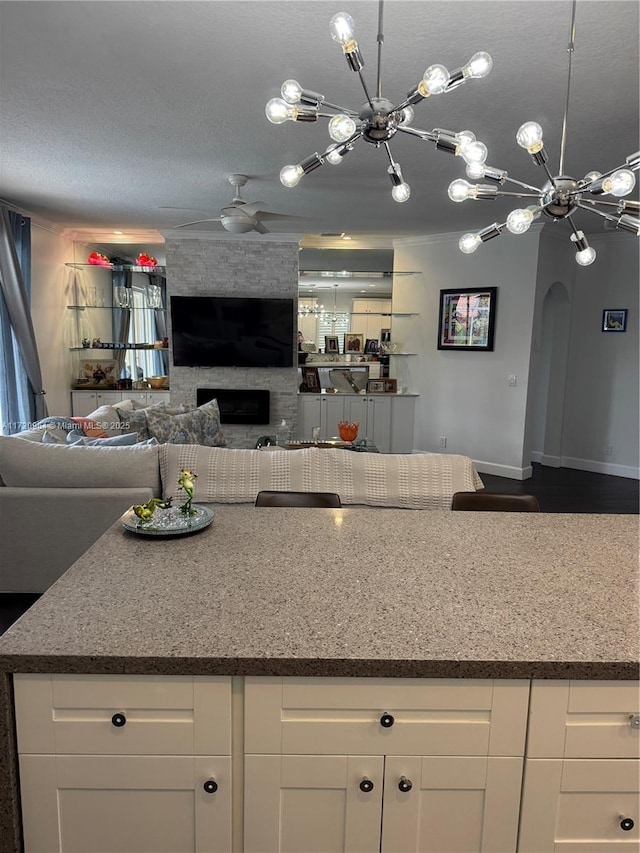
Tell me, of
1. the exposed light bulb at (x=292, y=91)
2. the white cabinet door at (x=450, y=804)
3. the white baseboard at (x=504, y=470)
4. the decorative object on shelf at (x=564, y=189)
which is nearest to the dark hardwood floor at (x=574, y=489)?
the white baseboard at (x=504, y=470)

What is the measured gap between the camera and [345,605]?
1.20 m

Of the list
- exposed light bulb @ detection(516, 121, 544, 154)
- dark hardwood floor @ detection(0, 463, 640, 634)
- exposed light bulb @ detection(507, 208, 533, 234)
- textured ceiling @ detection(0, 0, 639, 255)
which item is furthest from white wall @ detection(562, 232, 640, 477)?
exposed light bulb @ detection(516, 121, 544, 154)

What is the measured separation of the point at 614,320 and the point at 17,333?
620 centimetres

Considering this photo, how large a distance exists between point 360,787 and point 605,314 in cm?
621

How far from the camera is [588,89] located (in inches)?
101

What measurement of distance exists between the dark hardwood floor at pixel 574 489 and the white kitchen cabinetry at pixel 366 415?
120cm

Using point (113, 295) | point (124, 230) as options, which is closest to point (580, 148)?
point (124, 230)

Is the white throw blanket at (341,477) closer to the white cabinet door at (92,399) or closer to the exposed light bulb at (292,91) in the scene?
the exposed light bulb at (292,91)

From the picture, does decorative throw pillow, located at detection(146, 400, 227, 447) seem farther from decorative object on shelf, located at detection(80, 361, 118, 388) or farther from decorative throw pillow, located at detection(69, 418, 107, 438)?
decorative object on shelf, located at detection(80, 361, 118, 388)

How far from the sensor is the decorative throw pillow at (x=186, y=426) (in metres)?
4.30

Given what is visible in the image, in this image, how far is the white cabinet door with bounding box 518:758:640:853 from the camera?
109cm

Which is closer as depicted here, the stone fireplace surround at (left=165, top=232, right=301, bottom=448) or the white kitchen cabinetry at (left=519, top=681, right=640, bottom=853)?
the white kitchen cabinetry at (left=519, top=681, right=640, bottom=853)

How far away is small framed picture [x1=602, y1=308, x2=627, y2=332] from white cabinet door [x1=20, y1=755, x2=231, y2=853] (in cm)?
628

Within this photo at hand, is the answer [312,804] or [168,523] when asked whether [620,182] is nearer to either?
[168,523]
